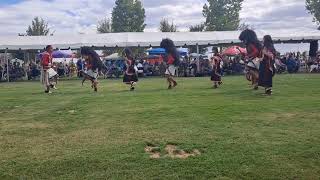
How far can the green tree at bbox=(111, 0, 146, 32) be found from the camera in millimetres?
68938

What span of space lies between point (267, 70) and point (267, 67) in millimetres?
101

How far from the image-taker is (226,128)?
30.2ft

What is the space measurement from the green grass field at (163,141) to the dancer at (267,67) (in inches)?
132

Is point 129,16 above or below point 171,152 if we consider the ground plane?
above

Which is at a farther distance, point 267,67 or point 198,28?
point 198,28

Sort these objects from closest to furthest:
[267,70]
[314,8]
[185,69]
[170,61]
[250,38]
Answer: [267,70], [250,38], [170,61], [185,69], [314,8]

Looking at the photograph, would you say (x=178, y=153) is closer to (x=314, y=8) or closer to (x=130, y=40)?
(x=130, y=40)

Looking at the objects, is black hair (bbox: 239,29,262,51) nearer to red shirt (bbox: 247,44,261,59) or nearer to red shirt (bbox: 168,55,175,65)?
red shirt (bbox: 247,44,261,59)

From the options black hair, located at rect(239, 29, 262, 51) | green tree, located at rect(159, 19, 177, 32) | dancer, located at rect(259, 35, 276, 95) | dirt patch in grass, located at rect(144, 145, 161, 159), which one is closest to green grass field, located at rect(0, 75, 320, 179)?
dirt patch in grass, located at rect(144, 145, 161, 159)

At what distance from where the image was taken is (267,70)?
16203 mm

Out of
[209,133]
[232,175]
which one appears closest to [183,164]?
[232,175]

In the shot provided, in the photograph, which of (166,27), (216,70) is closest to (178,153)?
(216,70)

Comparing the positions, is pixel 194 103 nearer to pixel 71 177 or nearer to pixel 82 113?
pixel 82 113

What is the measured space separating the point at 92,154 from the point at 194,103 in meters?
6.21
